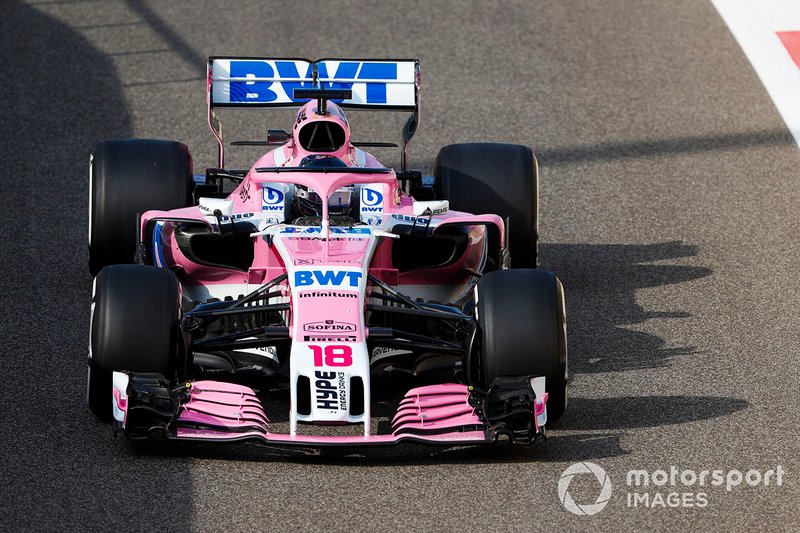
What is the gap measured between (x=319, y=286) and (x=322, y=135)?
1.73 m

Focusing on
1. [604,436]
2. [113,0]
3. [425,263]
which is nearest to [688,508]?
[604,436]

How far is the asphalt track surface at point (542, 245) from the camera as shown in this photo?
8547 mm

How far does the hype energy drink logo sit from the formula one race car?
0.01 metres

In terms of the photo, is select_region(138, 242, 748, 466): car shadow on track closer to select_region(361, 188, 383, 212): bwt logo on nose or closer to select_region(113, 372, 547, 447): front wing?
select_region(113, 372, 547, 447): front wing

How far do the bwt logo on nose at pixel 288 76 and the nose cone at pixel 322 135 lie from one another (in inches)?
39.6

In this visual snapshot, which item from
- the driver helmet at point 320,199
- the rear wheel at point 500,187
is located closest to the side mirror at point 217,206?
the driver helmet at point 320,199

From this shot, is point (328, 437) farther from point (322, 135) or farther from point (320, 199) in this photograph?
point (322, 135)

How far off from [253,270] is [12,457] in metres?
2.09

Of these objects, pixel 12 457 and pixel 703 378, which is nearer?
pixel 12 457

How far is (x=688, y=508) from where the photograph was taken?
27.9 feet

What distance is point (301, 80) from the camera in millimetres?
11781

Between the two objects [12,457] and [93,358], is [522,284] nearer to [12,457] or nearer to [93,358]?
[93,358]

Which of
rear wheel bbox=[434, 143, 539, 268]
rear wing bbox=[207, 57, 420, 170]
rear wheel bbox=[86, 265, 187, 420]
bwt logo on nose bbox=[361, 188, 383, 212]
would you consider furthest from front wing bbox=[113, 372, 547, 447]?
rear wing bbox=[207, 57, 420, 170]

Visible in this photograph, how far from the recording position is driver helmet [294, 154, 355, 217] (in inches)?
413
